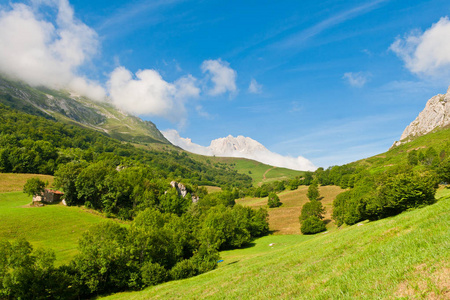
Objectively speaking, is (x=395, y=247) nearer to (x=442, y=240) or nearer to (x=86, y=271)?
(x=442, y=240)

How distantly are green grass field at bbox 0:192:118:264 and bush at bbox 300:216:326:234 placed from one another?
A: 2832 inches

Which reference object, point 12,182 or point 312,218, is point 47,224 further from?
point 312,218

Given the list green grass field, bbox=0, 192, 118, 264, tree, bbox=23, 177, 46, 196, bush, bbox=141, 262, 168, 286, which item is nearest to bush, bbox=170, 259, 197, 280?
bush, bbox=141, 262, 168, 286

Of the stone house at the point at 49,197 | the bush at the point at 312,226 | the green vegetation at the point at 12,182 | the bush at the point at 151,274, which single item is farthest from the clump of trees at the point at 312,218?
the green vegetation at the point at 12,182

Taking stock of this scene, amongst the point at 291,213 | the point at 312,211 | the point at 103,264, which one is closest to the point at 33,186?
the point at 103,264

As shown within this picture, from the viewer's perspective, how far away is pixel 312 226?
79438 mm

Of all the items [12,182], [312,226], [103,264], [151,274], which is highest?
[12,182]

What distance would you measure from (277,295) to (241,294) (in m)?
3.99

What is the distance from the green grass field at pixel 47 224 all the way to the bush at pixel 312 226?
236 feet

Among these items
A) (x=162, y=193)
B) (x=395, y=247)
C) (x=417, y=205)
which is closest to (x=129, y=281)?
(x=395, y=247)

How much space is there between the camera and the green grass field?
2016 inches

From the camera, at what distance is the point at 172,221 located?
213ft

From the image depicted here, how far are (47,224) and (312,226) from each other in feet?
278

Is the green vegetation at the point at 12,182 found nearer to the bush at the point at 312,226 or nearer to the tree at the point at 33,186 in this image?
the tree at the point at 33,186
